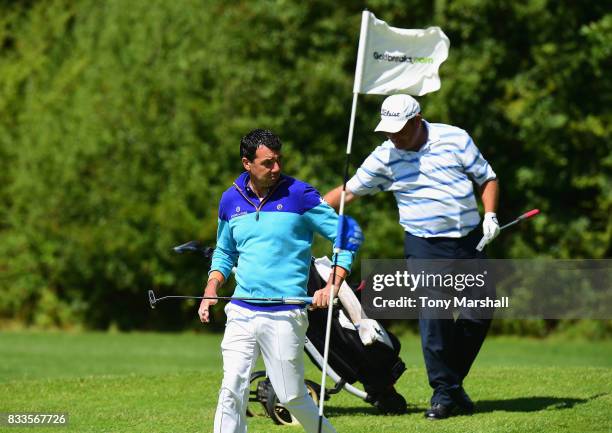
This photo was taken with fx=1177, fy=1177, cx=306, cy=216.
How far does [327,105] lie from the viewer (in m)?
22.8

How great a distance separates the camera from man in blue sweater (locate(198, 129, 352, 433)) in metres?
7.03

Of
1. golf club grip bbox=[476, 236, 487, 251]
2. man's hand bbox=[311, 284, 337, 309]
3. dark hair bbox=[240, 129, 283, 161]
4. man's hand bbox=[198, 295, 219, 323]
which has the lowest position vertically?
man's hand bbox=[198, 295, 219, 323]

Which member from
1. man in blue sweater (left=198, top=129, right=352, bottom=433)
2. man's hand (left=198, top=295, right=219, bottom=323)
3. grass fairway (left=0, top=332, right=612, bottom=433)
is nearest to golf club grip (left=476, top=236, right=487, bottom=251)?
grass fairway (left=0, top=332, right=612, bottom=433)

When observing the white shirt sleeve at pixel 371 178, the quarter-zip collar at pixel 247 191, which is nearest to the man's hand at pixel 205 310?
the quarter-zip collar at pixel 247 191

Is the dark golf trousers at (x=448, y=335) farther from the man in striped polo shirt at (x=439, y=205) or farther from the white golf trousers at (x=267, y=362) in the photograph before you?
the white golf trousers at (x=267, y=362)

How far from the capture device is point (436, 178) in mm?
8969

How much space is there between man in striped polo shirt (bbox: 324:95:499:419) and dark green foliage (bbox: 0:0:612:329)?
11.6 metres

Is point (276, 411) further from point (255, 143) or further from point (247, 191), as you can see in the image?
point (255, 143)

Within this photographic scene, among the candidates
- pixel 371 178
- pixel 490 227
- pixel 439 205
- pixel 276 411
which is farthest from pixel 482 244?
pixel 276 411

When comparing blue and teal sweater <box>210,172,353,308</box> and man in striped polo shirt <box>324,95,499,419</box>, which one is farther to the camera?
man in striped polo shirt <box>324,95,499,419</box>

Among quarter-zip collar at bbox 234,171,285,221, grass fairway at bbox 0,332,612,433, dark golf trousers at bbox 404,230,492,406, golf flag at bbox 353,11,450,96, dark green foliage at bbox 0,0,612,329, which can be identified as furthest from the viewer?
dark green foliage at bbox 0,0,612,329

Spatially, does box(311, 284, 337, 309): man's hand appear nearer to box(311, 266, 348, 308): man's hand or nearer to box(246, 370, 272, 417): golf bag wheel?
box(311, 266, 348, 308): man's hand

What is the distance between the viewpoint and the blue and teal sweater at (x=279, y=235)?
7102mm

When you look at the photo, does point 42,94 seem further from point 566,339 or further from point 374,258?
point 566,339
